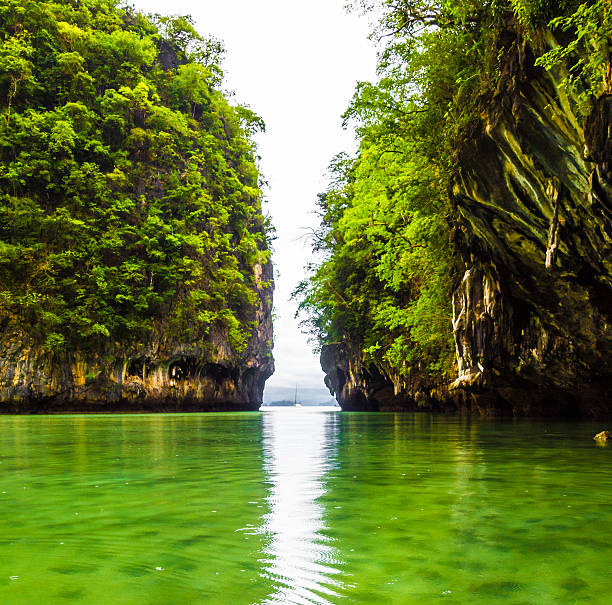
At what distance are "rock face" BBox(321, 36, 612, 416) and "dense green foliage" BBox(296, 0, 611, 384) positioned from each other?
729 mm

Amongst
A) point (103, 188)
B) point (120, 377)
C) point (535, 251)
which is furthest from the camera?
point (103, 188)

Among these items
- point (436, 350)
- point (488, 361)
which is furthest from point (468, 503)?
point (436, 350)

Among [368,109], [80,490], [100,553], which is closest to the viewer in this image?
[100,553]

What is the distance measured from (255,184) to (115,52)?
18628 millimetres

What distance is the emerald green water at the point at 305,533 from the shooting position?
6.54ft

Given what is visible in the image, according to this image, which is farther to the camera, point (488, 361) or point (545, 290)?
point (488, 361)

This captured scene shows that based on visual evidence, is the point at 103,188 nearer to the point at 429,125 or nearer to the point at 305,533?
the point at 429,125

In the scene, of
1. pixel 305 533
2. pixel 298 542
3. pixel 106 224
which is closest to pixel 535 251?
pixel 305 533

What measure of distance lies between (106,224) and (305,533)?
116 ft

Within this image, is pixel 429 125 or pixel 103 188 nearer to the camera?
pixel 429 125

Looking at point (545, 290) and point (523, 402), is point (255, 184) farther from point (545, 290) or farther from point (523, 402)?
point (545, 290)

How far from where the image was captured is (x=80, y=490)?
425 centimetres

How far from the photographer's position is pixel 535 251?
40.4 ft

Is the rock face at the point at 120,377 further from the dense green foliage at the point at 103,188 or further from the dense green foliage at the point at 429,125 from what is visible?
the dense green foliage at the point at 429,125
